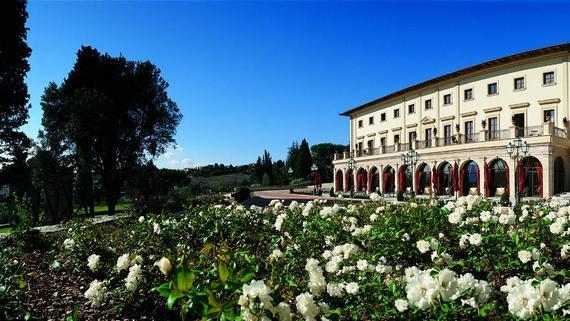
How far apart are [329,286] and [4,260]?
15.2ft

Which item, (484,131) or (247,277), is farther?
(484,131)

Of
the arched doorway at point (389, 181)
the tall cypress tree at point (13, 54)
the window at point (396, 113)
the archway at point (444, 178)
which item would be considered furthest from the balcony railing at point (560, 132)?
the tall cypress tree at point (13, 54)

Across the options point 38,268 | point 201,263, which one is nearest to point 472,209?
point 201,263

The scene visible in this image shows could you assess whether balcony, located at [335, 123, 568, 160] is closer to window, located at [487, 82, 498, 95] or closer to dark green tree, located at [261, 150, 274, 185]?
window, located at [487, 82, 498, 95]

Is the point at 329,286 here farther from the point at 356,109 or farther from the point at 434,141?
the point at 356,109

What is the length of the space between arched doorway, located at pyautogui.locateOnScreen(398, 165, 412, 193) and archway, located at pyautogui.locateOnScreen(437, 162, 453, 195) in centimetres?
328

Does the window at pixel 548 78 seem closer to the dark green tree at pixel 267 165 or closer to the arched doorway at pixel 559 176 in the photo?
the arched doorway at pixel 559 176

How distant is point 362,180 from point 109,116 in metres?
24.9

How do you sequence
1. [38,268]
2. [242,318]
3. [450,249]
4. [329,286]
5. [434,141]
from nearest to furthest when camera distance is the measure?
[242,318] → [329,286] → [450,249] → [38,268] → [434,141]

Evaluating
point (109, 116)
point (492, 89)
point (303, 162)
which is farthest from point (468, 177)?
point (303, 162)

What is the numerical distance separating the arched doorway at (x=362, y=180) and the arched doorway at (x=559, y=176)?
16.6 metres

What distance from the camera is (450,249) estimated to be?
14.8 ft

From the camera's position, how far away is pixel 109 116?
67.1ft

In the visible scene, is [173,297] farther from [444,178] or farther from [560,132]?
[444,178]
